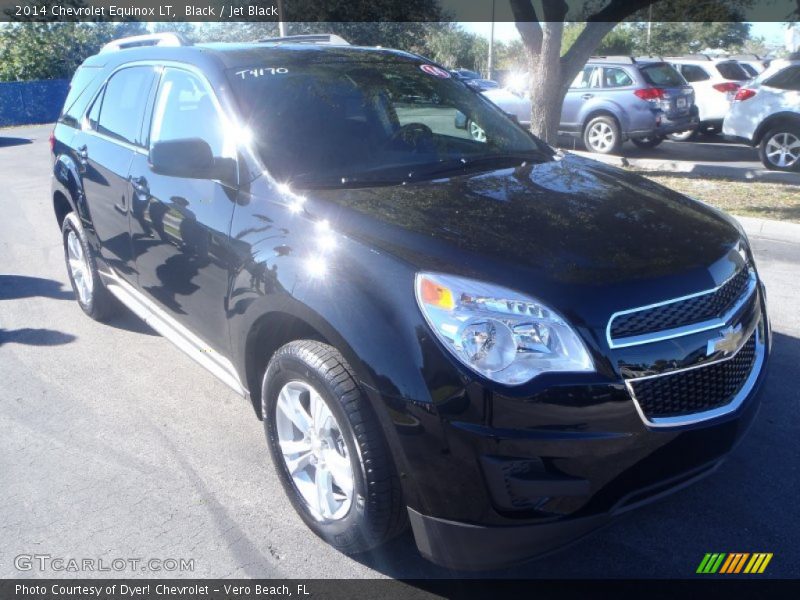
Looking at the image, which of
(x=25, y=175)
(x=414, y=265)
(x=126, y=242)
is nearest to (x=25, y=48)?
(x=25, y=175)

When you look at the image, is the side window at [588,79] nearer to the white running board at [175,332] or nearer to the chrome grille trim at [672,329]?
the white running board at [175,332]

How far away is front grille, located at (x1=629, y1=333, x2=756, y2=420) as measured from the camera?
2.44 m

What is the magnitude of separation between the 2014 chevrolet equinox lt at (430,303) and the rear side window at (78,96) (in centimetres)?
142

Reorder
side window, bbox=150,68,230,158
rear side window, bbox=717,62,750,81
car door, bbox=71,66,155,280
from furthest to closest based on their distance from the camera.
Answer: rear side window, bbox=717,62,750,81 < car door, bbox=71,66,155,280 < side window, bbox=150,68,230,158

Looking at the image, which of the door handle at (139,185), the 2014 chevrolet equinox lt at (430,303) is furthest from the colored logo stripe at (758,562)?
the door handle at (139,185)

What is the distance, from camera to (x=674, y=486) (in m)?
2.57

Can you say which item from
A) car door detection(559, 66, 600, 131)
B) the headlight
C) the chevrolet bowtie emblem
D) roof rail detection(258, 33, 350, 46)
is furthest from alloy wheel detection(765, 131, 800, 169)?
the headlight

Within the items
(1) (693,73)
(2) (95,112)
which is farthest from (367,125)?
(1) (693,73)

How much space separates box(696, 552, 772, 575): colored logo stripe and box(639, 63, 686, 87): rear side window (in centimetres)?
1207

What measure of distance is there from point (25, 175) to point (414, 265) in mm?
14206

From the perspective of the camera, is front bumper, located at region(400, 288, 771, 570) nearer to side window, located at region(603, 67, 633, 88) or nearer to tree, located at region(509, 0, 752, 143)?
tree, located at region(509, 0, 752, 143)

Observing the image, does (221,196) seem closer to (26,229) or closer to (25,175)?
(26,229)

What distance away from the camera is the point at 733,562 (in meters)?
2.87

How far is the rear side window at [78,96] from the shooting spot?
5.30 metres
